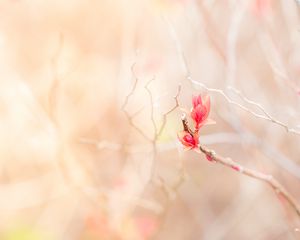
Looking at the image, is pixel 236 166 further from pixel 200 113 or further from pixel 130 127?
pixel 130 127

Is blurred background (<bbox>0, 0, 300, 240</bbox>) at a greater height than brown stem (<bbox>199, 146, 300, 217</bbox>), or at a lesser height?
lesser

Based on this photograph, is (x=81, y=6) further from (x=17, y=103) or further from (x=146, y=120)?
(x=146, y=120)

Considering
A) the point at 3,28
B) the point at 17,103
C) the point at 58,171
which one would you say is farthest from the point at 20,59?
the point at 58,171

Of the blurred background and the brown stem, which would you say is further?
the blurred background

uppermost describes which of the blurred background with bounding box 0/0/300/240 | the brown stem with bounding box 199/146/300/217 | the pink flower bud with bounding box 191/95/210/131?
the pink flower bud with bounding box 191/95/210/131

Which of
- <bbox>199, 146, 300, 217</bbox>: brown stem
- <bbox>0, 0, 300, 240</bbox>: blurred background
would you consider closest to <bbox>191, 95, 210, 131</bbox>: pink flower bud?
<bbox>199, 146, 300, 217</bbox>: brown stem

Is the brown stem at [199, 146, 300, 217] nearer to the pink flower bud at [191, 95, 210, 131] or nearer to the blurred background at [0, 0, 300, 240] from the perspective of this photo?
the pink flower bud at [191, 95, 210, 131]

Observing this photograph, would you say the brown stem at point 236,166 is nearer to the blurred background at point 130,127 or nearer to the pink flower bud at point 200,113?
the pink flower bud at point 200,113

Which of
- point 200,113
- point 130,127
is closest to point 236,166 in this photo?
point 200,113
